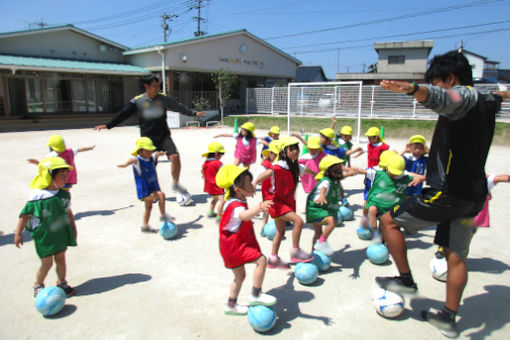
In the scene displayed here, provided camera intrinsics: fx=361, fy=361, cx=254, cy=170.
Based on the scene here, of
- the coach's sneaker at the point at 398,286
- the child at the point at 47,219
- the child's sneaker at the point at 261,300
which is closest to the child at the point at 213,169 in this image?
the child at the point at 47,219

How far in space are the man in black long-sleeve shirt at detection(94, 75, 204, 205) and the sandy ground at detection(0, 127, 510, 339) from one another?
3.83ft

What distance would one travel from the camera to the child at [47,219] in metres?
3.28

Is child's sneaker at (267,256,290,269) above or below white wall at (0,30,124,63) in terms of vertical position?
below

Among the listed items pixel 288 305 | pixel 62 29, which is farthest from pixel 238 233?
pixel 62 29

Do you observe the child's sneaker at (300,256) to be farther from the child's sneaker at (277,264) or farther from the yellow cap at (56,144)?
the yellow cap at (56,144)

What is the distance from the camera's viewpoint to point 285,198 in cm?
412

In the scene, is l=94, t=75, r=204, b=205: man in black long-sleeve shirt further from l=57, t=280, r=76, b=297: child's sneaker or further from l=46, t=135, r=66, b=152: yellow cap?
l=57, t=280, r=76, b=297: child's sneaker

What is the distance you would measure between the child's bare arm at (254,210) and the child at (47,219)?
5.84 ft

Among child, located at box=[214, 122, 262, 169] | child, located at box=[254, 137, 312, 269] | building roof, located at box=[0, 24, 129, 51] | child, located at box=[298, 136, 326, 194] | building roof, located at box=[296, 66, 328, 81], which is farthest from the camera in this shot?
building roof, located at box=[296, 66, 328, 81]

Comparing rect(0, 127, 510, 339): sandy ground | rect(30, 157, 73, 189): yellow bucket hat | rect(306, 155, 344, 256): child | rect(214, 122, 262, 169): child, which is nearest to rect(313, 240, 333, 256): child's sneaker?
rect(306, 155, 344, 256): child

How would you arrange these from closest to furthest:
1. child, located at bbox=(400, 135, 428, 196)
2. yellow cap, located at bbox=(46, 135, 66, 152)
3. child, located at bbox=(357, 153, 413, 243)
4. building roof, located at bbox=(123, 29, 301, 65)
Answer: child, located at bbox=(357, 153, 413, 243), yellow cap, located at bbox=(46, 135, 66, 152), child, located at bbox=(400, 135, 428, 196), building roof, located at bbox=(123, 29, 301, 65)

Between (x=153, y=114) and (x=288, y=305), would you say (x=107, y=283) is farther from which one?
(x=153, y=114)

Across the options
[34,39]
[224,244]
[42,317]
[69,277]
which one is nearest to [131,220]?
[69,277]

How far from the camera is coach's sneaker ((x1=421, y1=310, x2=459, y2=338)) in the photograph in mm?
2922
